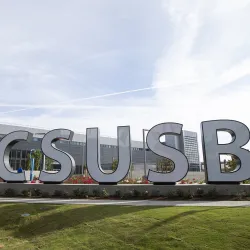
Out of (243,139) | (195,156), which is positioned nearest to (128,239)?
(243,139)

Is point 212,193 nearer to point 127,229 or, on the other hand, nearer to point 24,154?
point 127,229

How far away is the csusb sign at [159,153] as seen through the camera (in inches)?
560

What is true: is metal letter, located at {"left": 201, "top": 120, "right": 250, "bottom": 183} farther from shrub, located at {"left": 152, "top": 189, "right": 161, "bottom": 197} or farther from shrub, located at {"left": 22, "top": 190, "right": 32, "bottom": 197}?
shrub, located at {"left": 22, "top": 190, "right": 32, "bottom": 197}

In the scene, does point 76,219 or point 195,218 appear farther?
point 76,219

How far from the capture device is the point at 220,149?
14562 millimetres

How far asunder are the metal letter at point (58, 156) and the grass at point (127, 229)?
669 cm

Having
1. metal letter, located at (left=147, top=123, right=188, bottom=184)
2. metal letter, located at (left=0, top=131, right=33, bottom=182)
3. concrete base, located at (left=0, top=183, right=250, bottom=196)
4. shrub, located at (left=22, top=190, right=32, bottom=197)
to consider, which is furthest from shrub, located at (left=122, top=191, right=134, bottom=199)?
metal letter, located at (left=0, top=131, right=33, bottom=182)

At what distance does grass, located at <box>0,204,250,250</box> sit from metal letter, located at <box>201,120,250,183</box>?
5.53m

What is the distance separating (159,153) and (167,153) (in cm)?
44

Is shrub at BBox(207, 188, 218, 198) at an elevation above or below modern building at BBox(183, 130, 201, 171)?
below

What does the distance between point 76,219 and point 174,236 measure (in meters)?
Result: 3.50

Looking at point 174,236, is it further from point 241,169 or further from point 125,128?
point 125,128

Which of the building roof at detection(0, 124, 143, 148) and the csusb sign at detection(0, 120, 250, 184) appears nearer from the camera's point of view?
the csusb sign at detection(0, 120, 250, 184)

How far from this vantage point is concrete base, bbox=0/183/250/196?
14.0 m
